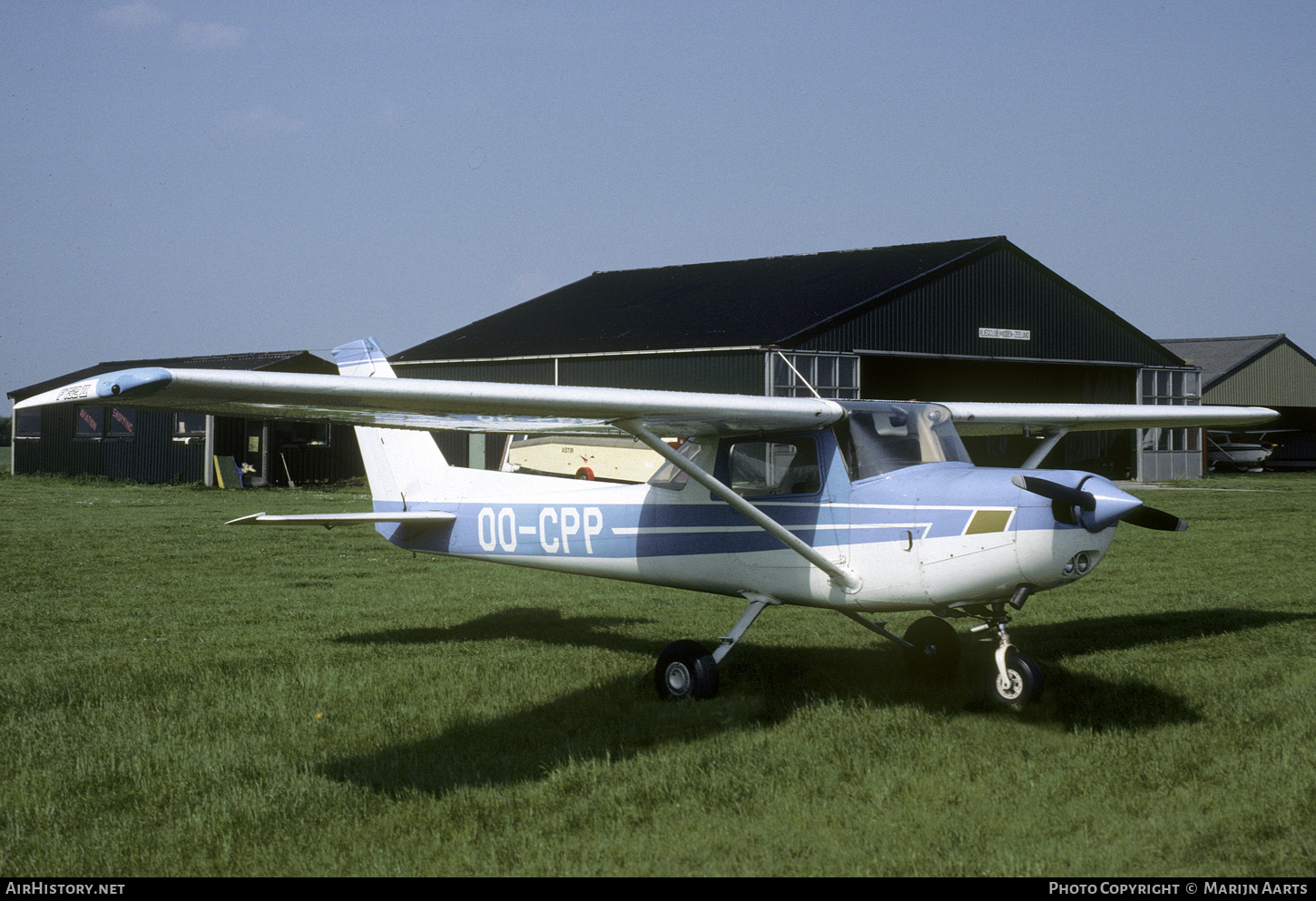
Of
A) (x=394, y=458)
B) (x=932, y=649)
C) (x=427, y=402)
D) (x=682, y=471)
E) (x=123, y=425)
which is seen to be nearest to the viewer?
(x=427, y=402)

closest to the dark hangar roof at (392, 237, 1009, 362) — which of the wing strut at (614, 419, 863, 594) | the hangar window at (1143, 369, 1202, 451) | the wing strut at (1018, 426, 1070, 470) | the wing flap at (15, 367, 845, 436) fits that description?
the hangar window at (1143, 369, 1202, 451)

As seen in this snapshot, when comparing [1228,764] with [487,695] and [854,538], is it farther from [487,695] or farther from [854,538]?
[487,695]

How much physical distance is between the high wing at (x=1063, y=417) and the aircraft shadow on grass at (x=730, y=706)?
175 cm

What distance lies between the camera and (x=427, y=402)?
5.86m

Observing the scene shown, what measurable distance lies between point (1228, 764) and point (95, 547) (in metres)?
15.0

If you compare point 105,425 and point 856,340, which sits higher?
point 856,340

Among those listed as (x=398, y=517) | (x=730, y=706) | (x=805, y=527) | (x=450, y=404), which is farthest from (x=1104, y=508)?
(x=398, y=517)

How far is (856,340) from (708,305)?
496cm

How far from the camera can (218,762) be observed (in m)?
5.75

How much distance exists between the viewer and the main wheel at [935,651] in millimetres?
7816

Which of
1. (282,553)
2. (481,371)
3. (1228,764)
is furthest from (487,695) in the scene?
(481,371)

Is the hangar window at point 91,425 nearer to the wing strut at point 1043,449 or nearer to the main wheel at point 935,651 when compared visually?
the wing strut at point 1043,449

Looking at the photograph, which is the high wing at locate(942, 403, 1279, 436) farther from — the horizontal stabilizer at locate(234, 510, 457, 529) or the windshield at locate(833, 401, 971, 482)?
the horizontal stabilizer at locate(234, 510, 457, 529)

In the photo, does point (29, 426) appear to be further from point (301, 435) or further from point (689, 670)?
point (689, 670)
